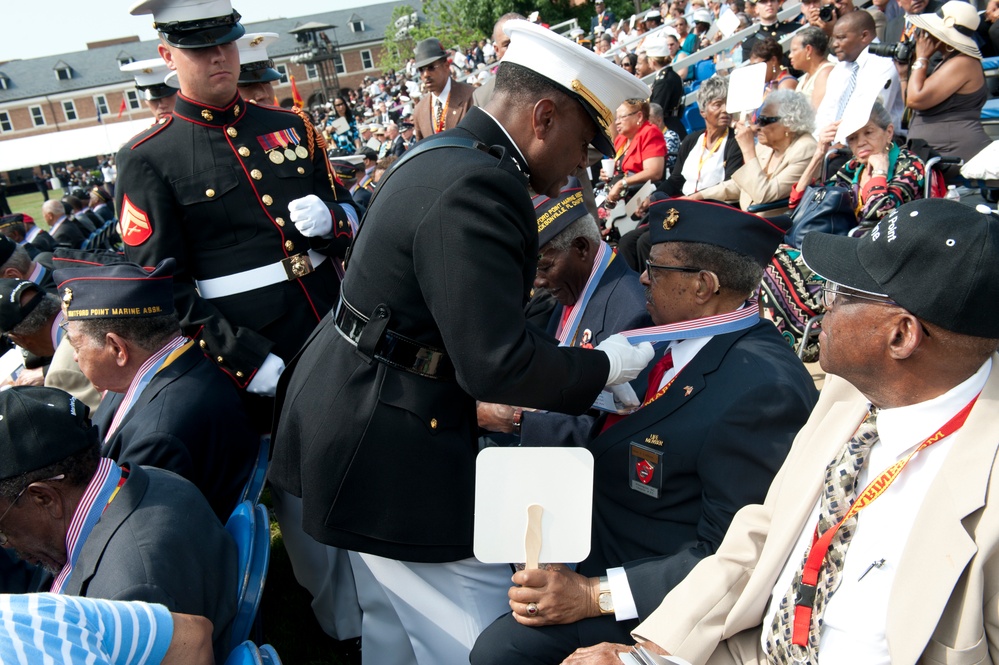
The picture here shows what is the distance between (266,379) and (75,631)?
68.0 inches

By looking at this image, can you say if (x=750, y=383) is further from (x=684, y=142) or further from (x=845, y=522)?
(x=684, y=142)

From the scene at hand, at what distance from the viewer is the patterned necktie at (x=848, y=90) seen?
21.2 feet

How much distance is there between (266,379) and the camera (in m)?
3.16

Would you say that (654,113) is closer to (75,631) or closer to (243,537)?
(243,537)

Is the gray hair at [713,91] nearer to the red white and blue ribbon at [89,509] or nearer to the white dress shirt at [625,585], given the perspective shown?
the white dress shirt at [625,585]

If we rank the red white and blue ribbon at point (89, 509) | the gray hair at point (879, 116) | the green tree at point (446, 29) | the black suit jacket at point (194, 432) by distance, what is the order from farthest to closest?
the green tree at point (446, 29)
the gray hair at point (879, 116)
the black suit jacket at point (194, 432)
the red white and blue ribbon at point (89, 509)

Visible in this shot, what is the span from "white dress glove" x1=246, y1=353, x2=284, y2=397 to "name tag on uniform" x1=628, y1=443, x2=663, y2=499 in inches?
58.2

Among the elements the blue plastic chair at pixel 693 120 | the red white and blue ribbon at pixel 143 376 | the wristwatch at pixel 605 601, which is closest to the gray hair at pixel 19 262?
the red white and blue ribbon at pixel 143 376

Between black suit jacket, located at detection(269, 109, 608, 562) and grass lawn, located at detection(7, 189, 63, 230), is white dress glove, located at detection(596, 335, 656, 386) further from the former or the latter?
grass lawn, located at detection(7, 189, 63, 230)

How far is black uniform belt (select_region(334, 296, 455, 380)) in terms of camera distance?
2.13 metres

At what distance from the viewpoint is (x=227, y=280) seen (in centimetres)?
332

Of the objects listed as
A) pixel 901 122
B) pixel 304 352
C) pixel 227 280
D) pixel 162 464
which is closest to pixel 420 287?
pixel 304 352

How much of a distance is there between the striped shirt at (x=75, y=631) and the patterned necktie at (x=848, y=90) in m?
6.42

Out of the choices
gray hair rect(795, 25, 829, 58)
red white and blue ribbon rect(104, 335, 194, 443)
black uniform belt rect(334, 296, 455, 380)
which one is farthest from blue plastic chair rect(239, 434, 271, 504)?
gray hair rect(795, 25, 829, 58)
